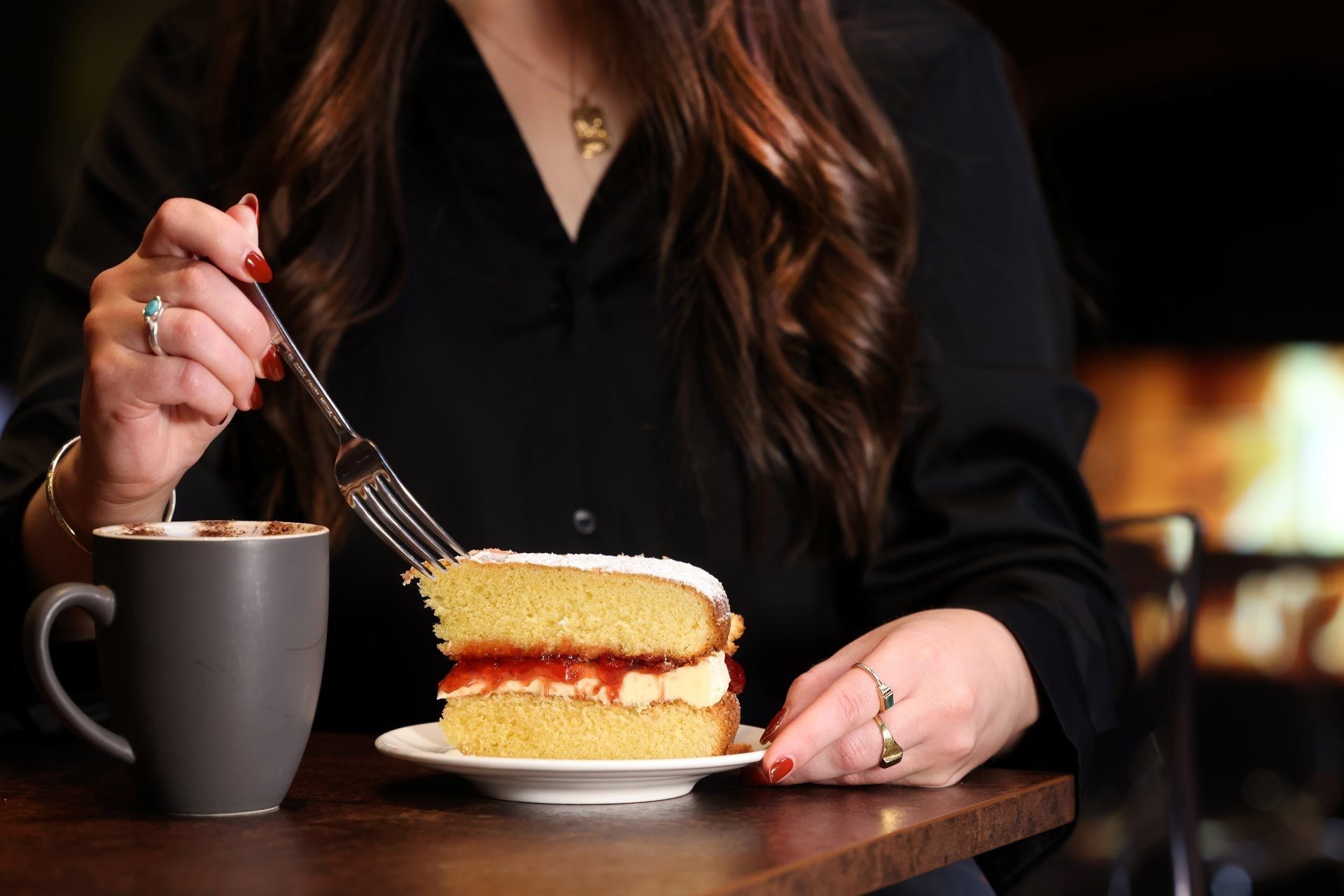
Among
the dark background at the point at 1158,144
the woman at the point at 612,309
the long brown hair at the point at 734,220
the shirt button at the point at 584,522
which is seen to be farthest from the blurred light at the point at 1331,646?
the shirt button at the point at 584,522

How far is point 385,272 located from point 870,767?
0.89 metres

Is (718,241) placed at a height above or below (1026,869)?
above

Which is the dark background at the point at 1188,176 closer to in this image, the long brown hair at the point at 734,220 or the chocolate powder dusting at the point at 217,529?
the long brown hair at the point at 734,220

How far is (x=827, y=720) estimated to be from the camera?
38.9 inches

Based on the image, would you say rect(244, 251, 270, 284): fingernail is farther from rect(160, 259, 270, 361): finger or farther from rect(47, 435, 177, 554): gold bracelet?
rect(47, 435, 177, 554): gold bracelet

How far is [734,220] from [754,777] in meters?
0.78

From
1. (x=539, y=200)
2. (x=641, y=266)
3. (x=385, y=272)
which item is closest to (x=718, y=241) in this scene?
(x=641, y=266)

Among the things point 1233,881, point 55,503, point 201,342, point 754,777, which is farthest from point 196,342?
point 1233,881

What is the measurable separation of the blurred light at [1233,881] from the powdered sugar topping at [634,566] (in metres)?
3.30

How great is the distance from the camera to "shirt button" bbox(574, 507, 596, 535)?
5.38 ft

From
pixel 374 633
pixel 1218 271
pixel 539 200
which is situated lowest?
pixel 1218 271

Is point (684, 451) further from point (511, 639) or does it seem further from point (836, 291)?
point (511, 639)

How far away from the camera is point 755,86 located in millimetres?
1605

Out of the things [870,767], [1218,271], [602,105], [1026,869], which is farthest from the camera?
[1218,271]
